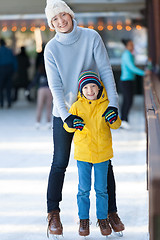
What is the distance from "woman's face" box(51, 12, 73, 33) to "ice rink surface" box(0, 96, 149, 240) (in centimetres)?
134

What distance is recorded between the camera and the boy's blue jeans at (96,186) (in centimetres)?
313

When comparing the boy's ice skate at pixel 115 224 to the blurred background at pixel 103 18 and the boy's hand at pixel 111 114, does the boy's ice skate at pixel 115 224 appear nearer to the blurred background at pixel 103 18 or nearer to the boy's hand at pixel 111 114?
the boy's hand at pixel 111 114

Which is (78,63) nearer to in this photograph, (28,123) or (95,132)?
(95,132)

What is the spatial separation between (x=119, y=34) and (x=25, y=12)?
4617 mm

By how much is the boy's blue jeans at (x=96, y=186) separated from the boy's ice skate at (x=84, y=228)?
0.05 meters

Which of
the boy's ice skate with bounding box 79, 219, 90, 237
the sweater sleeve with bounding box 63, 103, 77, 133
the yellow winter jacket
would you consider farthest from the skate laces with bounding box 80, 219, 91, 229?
the sweater sleeve with bounding box 63, 103, 77, 133

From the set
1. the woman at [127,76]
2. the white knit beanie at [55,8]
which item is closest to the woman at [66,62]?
the white knit beanie at [55,8]

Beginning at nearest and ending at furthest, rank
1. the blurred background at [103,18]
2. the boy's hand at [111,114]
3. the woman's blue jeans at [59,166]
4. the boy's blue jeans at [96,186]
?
the boy's hand at [111,114] < the boy's blue jeans at [96,186] < the woman's blue jeans at [59,166] < the blurred background at [103,18]

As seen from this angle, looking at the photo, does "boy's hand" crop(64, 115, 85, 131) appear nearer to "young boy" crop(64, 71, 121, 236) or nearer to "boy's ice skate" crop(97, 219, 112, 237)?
"young boy" crop(64, 71, 121, 236)

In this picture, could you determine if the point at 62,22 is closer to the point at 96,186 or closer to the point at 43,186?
the point at 96,186

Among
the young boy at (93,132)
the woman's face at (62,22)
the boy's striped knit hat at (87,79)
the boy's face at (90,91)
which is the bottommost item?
the young boy at (93,132)

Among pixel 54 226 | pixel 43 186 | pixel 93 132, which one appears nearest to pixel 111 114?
pixel 93 132

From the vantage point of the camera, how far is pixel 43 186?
4676 mm


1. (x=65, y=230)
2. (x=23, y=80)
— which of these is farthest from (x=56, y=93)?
(x=23, y=80)
